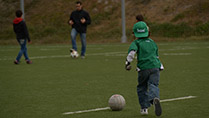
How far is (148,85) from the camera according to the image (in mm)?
7453

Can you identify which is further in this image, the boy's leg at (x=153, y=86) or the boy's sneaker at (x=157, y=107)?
the boy's leg at (x=153, y=86)

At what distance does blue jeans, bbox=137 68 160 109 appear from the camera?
7355 mm

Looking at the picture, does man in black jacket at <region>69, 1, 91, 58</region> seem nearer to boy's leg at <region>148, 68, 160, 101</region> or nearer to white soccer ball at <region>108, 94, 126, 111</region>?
white soccer ball at <region>108, 94, 126, 111</region>

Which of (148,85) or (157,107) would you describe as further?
(148,85)

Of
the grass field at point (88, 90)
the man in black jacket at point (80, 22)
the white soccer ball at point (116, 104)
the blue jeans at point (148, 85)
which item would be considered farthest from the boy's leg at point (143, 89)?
the man in black jacket at point (80, 22)

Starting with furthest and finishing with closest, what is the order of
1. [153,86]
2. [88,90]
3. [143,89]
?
[88,90]
[143,89]
[153,86]

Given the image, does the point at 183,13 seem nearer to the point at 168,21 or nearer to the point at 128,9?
the point at 168,21

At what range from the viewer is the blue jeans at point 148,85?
24.1 feet

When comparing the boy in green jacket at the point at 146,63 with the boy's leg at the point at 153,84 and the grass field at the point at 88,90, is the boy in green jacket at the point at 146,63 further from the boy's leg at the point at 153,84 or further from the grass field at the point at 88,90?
the grass field at the point at 88,90

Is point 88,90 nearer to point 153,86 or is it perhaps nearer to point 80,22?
point 153,86

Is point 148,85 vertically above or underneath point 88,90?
above

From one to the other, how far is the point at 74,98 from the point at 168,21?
32067mm

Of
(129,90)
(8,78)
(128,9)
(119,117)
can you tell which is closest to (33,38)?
(128,9)

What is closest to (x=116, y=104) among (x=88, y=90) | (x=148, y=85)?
(x=148, y=85)
